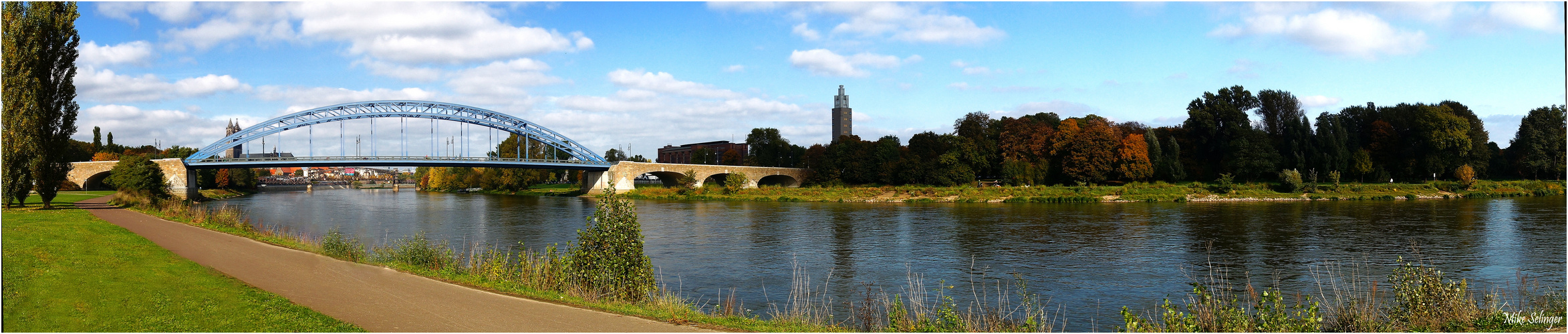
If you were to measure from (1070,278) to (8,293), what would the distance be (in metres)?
17.6

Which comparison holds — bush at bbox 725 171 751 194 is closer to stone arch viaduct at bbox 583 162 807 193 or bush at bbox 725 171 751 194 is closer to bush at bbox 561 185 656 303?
stone arch viaduct at bbox 583 162 807 193

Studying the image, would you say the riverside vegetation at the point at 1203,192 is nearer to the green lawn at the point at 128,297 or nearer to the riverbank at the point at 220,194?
the green lawn at the point at 128,297

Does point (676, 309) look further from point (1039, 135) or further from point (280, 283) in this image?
point (1039, 135)

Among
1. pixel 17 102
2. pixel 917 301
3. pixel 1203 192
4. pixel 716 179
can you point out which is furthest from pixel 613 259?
pixel 716 179

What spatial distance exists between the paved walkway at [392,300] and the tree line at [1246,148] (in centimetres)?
5405

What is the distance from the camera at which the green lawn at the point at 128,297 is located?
27.9 ft

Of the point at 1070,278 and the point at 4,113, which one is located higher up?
the point at 4,113

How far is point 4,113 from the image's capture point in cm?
2430

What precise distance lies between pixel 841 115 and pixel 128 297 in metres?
168

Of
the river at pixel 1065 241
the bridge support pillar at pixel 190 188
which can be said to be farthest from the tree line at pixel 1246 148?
the bridge support pillar at pixel 190 188

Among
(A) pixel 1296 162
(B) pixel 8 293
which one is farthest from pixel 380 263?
(A) pixel 1296 162

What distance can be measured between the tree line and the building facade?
6150cm

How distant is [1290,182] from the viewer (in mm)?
52438

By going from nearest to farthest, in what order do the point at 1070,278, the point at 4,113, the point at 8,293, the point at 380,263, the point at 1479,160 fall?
1. the point at 8,293
2. the point at 380,263
3. the point at 1070,278
4. the point at 4,113
5. the point at 1479,160
